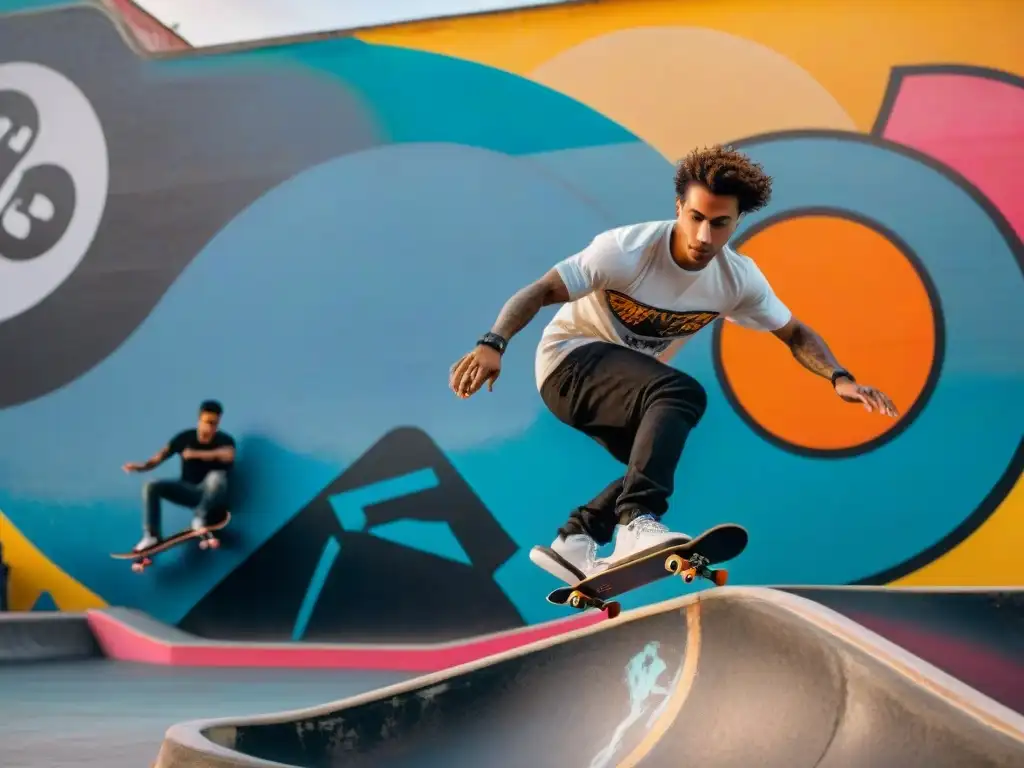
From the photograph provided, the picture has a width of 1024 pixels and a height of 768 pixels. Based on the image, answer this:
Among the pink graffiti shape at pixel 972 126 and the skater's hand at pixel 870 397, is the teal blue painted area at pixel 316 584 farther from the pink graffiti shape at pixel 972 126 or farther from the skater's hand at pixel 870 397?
the pink graffiti shape at pixel 972 126

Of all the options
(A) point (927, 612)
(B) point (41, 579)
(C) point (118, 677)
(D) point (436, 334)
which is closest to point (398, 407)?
(D) point (436, 334)

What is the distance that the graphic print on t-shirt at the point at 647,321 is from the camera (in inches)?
144

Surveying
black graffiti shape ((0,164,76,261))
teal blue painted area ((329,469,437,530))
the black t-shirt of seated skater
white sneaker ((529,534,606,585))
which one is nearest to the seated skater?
the black t-shirt of seated skater

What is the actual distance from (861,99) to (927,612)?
512cm

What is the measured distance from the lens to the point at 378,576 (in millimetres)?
7637

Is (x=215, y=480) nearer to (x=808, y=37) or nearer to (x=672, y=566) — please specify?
(x=672, y=566)

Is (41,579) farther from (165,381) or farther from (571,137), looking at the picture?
(571,137)

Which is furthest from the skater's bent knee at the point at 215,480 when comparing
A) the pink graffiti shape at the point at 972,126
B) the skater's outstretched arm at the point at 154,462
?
the pink graffiti shape at the point at 972,126

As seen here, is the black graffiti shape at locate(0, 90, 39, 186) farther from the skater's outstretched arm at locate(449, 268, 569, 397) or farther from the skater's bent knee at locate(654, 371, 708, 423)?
the skater's bent knee at locate(654, 371, 708, 423)

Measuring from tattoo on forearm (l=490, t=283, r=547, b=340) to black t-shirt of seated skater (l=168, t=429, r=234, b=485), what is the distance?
5.14 meters

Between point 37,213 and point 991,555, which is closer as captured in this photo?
point 991,555

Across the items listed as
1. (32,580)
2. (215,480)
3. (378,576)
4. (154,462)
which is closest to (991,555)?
(378,576)

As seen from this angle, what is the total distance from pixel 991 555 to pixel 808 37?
3.91 metres

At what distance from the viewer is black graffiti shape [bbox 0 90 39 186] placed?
9.16 m
